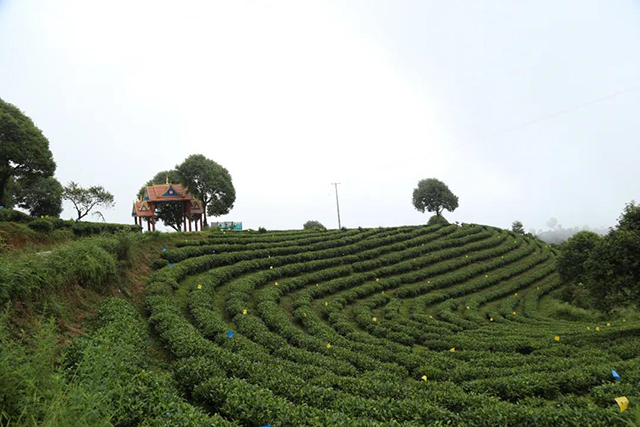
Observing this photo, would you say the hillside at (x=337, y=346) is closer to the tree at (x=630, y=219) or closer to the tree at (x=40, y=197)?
the tree at (x=630, y=219)

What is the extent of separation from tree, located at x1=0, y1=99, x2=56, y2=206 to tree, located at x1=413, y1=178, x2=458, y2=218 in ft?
169

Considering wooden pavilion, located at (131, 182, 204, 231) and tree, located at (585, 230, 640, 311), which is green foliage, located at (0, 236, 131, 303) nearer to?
tree, located at (585, 230, 640, 311)

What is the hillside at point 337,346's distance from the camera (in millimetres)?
5543

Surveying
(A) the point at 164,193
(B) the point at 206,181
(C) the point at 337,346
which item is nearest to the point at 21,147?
(A) the point at 164,193

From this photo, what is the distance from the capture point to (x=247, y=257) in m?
21.3

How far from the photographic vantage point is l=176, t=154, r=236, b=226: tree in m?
38.2

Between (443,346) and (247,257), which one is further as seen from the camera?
(247,257)

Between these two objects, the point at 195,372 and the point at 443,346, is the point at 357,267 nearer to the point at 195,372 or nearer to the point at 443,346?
the point at 443,346

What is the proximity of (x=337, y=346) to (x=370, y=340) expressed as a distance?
227 cm

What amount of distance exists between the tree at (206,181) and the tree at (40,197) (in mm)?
14659

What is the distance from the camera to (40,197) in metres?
39.0

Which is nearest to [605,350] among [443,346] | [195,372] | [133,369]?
[443,346]

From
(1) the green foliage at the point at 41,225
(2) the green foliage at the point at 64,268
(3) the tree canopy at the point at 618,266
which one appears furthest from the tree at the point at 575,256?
(1) the green foliage at the point at 41,225

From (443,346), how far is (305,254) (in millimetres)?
12319
